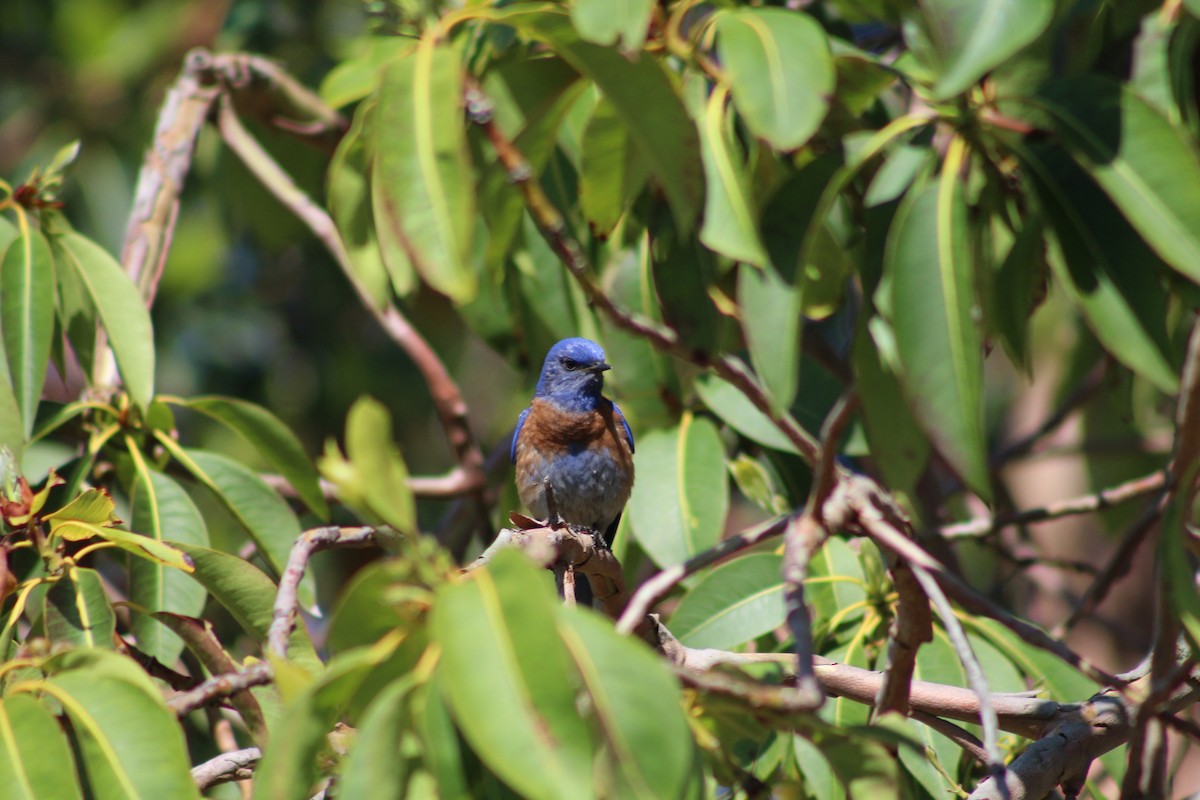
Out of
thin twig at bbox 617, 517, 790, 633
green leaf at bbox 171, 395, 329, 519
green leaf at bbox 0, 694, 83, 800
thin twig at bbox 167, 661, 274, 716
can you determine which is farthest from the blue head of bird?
green leaf at bbox 0, 694, 83, 800

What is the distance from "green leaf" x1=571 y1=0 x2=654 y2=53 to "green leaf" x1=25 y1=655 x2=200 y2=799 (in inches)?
Answer: 54.1

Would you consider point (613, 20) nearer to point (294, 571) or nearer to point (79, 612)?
point (294, 571)

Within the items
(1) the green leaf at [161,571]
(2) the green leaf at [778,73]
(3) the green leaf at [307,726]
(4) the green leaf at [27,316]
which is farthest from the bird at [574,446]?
(3) the green leaf at [307,726]

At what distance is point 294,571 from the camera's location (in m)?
2.29

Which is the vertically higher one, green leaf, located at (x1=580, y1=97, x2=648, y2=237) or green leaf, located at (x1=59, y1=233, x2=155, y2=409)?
green leaf, located at (x1=580, y1=97, x2=648, y2=237)

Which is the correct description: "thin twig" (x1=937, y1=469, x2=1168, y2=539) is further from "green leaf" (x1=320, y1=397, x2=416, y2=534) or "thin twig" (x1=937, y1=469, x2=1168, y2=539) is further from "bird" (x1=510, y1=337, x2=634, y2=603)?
"green leaf" (x1=320, y1=397, x2=416, y2=534)

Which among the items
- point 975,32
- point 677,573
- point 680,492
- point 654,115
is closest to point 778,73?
point 654,115

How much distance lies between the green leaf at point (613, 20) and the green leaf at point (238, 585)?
1.34 m

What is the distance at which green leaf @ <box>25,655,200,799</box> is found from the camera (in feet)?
6.35

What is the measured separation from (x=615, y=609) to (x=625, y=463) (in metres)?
2.01

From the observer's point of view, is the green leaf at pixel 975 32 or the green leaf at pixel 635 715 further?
the green leaf at pixel 975 32

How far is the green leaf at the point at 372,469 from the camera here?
154 cm

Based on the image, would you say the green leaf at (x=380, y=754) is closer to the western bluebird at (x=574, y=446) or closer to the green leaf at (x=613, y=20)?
the green leaf at (x=613, y=20)

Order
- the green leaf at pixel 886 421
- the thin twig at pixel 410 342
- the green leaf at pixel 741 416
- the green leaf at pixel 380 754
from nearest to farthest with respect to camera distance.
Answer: the green leaf at pixel 380 754, the green leaf at pixel 886 421, the green leaf at pixel 741 416, the thin twig at pixel 410 342
